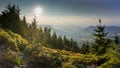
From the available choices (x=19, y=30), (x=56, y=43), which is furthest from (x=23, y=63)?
(x=56, y=43)

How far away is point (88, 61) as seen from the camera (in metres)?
27.6

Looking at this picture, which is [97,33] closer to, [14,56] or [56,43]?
[14,56]

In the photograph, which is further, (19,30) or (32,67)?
(19,30)

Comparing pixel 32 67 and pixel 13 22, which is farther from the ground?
pixel 13 22

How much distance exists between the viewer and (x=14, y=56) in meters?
23.8

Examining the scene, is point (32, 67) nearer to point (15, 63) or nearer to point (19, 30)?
point (15, 63)

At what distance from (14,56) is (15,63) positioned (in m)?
1.09

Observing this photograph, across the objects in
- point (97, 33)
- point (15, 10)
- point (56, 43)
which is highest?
point (15, 10)

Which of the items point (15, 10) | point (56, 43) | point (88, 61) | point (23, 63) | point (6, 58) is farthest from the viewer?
point (56, 43)

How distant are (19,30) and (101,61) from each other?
79.5 feet

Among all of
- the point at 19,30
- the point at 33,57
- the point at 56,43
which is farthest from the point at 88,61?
the point at 56,43

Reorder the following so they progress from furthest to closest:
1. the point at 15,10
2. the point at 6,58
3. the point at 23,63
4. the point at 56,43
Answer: the point at 56,43
the point at 15,10
the point at 23,63
the point at 6,58

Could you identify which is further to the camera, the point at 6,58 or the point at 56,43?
the point at 56,43

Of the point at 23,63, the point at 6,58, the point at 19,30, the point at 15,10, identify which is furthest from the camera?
the point at 15,10
